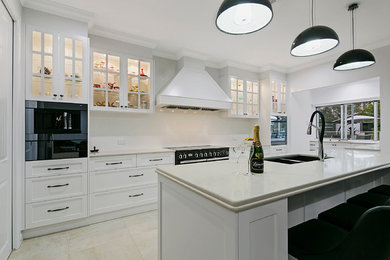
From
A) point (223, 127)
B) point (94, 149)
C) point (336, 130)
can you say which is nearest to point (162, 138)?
point (94, 149)

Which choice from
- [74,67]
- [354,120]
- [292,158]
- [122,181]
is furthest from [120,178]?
[354,120]

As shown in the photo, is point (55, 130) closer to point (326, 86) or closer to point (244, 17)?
point (244, 17)

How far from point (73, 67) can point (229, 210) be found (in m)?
2.67

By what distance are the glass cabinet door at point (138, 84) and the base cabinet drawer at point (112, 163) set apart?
0.88m

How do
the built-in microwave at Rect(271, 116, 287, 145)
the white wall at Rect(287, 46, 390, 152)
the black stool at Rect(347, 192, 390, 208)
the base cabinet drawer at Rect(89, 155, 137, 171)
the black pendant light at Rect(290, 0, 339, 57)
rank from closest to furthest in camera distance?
the black stool at Rect(347, 192, 390, 208) < the black pendant light at Rect(290, 0, 339, 57) < the base cabinet drawer at Rect(89, 155, 137, 171) < the white wall at Rect(287, 46, 390, 152) < the built-in microwave at Rect(271, 116, 287, 145)

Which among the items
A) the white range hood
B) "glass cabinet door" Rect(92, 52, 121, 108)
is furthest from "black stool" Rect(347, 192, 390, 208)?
"glass cabinet door" Rect(92, 52, 121, 108)

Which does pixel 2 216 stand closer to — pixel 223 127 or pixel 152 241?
pixel 152 241

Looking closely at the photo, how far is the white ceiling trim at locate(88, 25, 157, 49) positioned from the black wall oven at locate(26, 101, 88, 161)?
1234mm

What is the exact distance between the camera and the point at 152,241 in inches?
85.9

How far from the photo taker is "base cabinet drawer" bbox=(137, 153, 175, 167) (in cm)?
297

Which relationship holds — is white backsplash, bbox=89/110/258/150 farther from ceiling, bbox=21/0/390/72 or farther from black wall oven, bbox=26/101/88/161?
ceiling, bbox=21/0/390/72

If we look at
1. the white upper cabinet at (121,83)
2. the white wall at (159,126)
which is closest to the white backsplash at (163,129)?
the white wall at (159,126)

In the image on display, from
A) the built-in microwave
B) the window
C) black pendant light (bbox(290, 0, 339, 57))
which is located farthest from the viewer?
the window

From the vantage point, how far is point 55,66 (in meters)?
2.38
